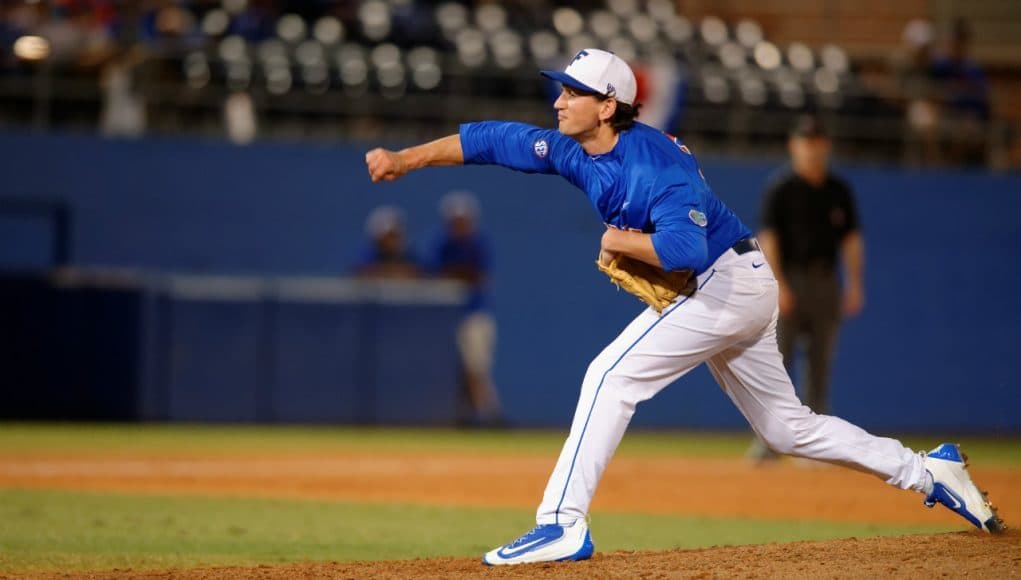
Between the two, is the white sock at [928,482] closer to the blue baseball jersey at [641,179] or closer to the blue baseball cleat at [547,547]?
the blue baseball jersey at [641,179]

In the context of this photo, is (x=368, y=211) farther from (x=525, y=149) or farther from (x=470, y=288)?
(x=525, y=149)

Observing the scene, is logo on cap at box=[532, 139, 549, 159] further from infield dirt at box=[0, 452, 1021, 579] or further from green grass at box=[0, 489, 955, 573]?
green grass at box=[0, 489, 955, 573]

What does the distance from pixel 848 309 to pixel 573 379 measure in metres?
6.05

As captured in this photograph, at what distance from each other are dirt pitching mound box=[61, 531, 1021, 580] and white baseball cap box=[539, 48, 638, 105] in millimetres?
1698

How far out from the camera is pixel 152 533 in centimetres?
650

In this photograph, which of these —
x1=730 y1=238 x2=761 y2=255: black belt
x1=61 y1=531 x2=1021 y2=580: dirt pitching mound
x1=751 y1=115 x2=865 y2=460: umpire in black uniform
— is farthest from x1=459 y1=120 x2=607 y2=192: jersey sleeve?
x1=751 y1=115 x2=865 y2=460: umpire in black uniform

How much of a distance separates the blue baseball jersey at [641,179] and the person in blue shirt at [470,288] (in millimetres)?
8935

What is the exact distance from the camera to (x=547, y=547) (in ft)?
16.3

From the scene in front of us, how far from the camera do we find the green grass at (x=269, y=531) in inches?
228

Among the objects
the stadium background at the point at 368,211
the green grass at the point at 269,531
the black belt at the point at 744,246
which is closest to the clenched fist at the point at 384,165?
the black belt at the point at 744,246

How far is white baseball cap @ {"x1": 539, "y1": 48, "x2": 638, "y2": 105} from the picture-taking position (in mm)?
5172

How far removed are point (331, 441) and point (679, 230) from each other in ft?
26.6

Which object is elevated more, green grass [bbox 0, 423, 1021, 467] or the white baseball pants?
the white baseball pants

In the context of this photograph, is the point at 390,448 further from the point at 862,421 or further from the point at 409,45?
the point at 862,421
